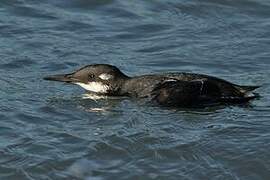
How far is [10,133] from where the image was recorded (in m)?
9.30

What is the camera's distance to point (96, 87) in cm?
1109

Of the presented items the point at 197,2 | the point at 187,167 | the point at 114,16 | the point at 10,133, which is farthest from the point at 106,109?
the point at 197,2

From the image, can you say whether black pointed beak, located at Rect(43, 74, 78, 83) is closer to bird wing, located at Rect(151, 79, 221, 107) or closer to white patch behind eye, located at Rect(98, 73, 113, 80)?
white patch behind eye, located at Rect(98, 73, 113, 80)

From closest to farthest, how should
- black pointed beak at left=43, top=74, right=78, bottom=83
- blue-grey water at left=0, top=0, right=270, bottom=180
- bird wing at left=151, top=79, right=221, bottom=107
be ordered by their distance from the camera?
blue-grey water at left=0, top=0, right=270, bottom=180 → bird wing at left=151, top=79, right=221, bottom=107 → black pointed beak at left=43, top=74, right=78, bottom=83

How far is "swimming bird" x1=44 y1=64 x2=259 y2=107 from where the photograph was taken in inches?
410

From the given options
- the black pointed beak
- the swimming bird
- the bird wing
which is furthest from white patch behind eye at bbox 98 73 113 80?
the bird wing

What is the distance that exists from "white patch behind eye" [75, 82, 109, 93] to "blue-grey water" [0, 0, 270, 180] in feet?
0.57

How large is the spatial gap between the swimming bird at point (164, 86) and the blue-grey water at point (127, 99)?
0.51 feet

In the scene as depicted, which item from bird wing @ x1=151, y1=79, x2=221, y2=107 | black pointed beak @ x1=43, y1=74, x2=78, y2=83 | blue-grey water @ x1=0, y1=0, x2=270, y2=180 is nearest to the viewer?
blue-grey water @ x1=0, y1=0, x2=270, y2=180

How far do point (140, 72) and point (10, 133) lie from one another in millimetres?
3051

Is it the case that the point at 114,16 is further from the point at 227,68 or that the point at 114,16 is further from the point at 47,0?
the point at 227,68

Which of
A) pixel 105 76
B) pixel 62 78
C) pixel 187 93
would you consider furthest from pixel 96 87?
pixel 187 93

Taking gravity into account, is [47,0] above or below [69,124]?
above

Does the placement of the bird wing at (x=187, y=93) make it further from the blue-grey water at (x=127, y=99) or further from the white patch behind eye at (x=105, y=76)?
the white patch behind eye at (x=105, y=76)
